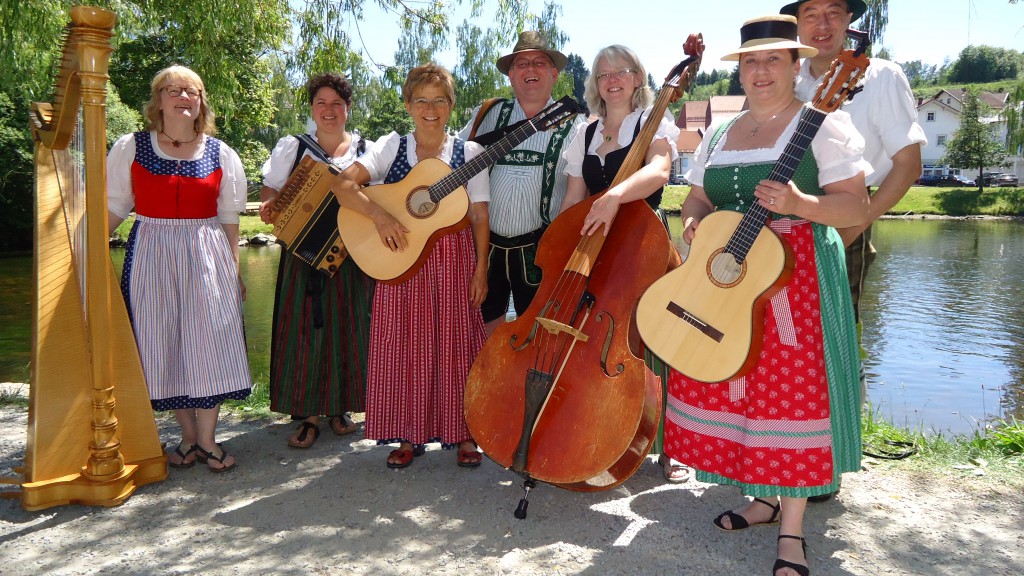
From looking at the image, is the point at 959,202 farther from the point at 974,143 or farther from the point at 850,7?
the point at 850,7

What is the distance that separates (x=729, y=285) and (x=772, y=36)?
84 cm

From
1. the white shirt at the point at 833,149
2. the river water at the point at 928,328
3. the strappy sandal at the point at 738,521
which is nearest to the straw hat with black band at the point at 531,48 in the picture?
the white shirt at the point at 833,149

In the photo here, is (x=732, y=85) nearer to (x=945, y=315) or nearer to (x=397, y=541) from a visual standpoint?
(x=945, y=315)

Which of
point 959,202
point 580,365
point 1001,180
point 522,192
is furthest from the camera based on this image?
point 1001,180

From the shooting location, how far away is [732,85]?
79938mm

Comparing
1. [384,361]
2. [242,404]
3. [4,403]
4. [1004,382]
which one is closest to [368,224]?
[384,361]

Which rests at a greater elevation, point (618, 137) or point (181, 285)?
point (618, 137)

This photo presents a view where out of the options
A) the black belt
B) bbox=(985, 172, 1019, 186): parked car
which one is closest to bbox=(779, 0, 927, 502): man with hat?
the black belt

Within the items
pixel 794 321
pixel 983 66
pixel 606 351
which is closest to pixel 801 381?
pixel 794 321

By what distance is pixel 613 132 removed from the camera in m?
3.32

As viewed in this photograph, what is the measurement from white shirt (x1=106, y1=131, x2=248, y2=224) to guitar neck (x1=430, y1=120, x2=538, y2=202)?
3.08ft

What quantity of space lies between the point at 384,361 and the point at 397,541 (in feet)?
2.97

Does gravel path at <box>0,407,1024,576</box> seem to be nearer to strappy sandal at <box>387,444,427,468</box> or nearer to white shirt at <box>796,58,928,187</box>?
strappy sandal at <box>387,444,427,468</box>

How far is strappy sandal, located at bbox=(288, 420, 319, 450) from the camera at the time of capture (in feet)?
12.9
